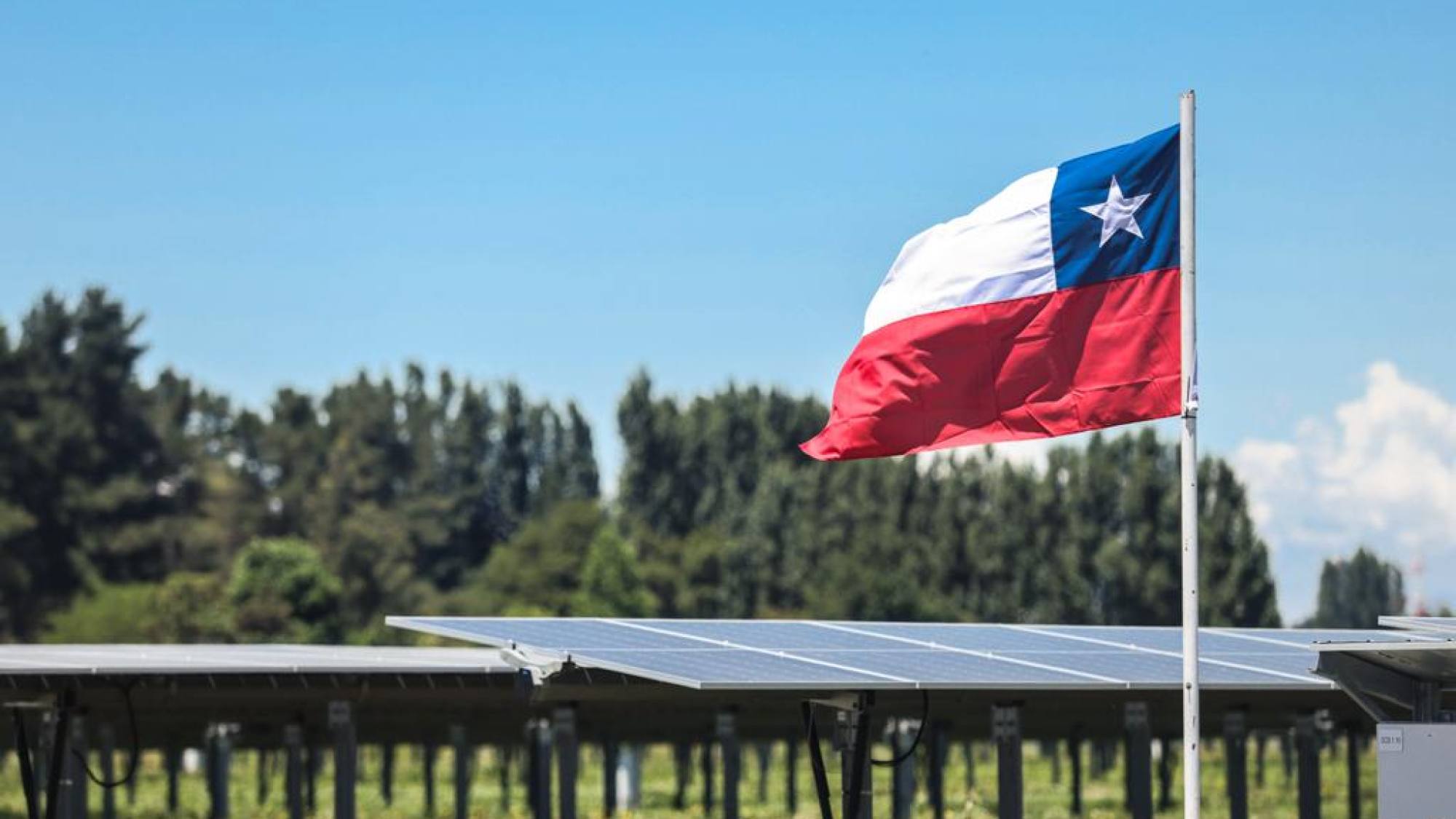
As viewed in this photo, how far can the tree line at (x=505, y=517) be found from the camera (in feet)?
298

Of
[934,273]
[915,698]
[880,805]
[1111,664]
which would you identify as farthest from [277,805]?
[934,273]

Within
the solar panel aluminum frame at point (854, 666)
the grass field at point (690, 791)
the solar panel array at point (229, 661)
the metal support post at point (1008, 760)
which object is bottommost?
the grass field at point (690, 791)

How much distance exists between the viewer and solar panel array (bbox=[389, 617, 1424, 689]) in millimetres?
16344

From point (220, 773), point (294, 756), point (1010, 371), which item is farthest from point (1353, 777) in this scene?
point (1010, 371)

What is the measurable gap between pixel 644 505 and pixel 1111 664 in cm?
9163

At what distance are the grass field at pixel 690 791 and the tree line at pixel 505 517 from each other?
764 centimetres

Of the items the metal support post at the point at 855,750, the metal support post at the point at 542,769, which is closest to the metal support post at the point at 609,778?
the metal support post at the point at 542,769

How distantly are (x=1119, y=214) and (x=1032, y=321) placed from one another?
854mm

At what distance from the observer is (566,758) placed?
23953 millimetres

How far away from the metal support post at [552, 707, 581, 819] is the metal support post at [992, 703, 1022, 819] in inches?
184

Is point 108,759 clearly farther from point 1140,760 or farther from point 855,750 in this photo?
point 855,750

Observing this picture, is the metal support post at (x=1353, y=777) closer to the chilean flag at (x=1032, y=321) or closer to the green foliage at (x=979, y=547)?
the chilean flag at (x=1032, y=321)

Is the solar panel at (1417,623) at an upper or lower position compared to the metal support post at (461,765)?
upper

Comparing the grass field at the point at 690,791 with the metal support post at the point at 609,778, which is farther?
the grass field at the point at 690,791
